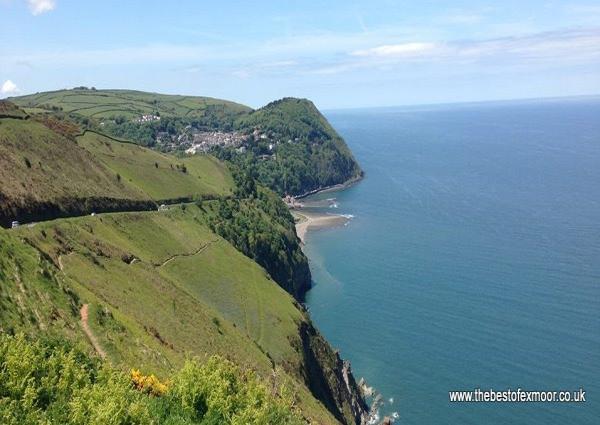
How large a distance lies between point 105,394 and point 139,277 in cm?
5022

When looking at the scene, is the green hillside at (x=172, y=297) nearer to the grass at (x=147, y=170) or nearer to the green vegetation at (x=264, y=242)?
the grass at (x=147, y=170)

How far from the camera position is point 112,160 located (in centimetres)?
15400

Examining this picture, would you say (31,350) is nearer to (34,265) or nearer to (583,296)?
(34,265)

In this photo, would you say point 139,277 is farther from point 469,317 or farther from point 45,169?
point 469,317

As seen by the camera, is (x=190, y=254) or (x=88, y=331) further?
(x=190, y=254)

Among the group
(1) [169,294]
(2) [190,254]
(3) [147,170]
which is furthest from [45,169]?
(3) [147,170]

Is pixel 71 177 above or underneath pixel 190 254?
above

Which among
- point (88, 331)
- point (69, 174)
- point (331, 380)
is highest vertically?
point (69, 174)

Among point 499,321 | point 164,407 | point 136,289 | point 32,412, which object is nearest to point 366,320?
point 499,321

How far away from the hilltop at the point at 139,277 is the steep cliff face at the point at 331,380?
0.89 ft

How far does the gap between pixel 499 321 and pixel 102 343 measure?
98428 millimetres

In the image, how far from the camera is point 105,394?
37344 millimetres

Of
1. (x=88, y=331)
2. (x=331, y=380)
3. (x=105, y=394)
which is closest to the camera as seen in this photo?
(x=105, y=394)

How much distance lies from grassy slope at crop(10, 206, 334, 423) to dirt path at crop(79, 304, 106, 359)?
643 millimetres
